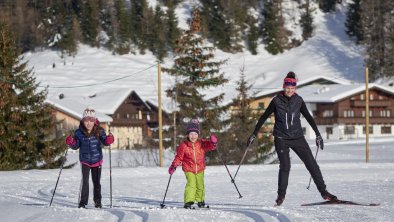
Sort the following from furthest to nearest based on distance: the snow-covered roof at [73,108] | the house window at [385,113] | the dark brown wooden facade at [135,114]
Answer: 1. the house window at [385,113]
2. the dark brown wooden facade at [135,114]
3. the snow-covered roof at [73,108]

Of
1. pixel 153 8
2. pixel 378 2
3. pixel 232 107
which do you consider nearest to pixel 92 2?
pixel 153 8

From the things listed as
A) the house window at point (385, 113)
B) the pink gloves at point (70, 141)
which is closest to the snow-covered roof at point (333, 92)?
the house window at point (385, 113)

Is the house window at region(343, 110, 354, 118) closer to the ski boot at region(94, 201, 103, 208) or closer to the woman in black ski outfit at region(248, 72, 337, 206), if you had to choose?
the woman in black ski outfit at region(248, 72, 337, 206)

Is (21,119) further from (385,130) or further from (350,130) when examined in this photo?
(385,130)

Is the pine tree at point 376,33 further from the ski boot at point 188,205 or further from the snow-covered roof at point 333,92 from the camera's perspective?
the ski boot at point 188,205

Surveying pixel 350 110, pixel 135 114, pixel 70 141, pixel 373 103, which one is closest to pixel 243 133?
pixel 70 141

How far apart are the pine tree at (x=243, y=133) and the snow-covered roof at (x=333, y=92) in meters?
40.3

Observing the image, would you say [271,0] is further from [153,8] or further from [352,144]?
[352,144]

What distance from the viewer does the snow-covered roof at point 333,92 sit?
72.9 meters

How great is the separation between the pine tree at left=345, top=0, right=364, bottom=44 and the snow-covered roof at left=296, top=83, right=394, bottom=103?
130 ft

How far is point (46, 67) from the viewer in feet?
357

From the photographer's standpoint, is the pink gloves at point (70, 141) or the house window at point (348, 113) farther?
the house window at point (348, 113)

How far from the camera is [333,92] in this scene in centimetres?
7506

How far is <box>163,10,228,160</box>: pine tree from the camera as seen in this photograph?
121 ft
